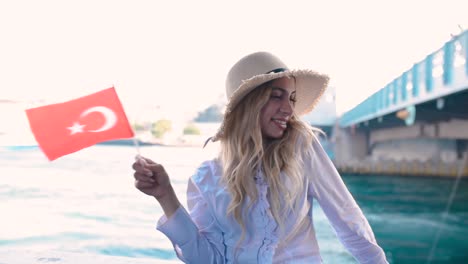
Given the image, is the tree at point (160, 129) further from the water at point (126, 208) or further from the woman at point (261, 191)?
the water at point (126, 208)

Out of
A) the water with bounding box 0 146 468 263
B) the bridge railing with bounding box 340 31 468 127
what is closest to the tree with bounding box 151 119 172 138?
the bridge railing with bounding box 340 31 468 127

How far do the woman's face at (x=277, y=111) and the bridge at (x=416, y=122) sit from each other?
615 cm

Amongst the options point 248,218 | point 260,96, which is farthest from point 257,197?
point 260,96

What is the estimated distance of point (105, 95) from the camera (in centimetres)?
89

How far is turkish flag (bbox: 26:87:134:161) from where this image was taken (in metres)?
0.86

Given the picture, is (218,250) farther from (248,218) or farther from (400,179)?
(400,179)

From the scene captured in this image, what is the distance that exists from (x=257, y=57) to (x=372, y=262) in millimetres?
415

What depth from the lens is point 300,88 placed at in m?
1.11

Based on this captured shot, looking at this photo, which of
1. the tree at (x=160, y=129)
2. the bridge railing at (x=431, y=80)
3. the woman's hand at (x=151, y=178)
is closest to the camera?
the woman's hand at (x=151, y=178)

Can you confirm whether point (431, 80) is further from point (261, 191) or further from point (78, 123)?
point (78, 123)

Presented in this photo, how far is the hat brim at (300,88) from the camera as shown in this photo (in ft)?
3.14

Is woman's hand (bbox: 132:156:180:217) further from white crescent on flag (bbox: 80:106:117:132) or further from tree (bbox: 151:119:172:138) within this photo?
tree (bbox: 151:119:172:138)

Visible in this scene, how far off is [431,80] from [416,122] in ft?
20.3

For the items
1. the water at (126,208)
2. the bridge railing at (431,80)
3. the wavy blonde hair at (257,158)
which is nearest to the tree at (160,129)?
the bridge railing at (431,80)
